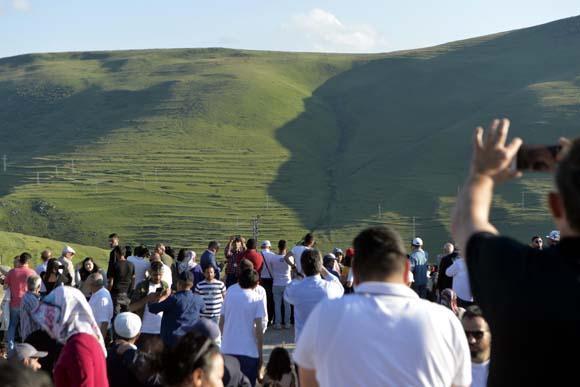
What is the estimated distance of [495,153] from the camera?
9.86 feet

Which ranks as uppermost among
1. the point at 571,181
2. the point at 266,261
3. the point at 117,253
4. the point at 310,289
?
the point at 571,181

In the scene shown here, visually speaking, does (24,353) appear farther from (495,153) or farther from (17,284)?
(17,284)

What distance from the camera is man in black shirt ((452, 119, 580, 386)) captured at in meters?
2.75

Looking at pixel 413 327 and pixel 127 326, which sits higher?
pixel 413 327

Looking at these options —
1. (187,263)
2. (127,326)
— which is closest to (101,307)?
(127,326)

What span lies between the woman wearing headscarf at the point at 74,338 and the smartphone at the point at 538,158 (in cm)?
372

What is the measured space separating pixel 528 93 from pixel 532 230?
163 ft

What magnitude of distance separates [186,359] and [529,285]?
209 cm

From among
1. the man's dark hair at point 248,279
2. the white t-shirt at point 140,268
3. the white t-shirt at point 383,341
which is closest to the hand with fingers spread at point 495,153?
the white t-shirt at point 383,341

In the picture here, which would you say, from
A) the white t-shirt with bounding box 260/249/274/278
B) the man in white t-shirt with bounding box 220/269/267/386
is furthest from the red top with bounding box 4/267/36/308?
the man in white t-shirt with bounding box 220/269/267/386

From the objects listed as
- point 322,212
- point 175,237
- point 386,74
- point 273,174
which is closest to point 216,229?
point 175,237

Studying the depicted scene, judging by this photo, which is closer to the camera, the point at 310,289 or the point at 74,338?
the point at 74,338

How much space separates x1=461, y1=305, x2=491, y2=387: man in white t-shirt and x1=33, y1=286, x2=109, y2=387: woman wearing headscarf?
2346 mm

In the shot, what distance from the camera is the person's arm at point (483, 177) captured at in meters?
2.99
